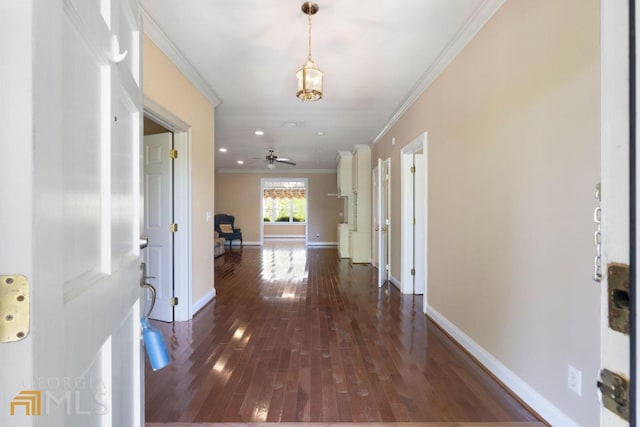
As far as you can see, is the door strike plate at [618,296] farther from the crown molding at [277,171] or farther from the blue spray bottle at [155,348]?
the crown molding at [277,171]

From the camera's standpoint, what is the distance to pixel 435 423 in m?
1.73

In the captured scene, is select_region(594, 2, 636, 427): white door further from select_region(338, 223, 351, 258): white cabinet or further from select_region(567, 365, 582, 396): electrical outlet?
select_region(338, 223, 351, 258): white cabinet

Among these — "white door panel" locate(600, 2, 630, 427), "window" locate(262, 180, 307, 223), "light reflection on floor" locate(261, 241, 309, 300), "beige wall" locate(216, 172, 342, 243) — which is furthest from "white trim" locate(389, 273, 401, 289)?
"window" locate(262, 180, 307, 223)

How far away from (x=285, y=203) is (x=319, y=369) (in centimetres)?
1109

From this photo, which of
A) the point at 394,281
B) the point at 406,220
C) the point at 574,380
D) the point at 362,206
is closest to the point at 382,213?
the point at 406,220

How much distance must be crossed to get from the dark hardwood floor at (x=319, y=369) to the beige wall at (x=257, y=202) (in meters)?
6.69

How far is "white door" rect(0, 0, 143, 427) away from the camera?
0.43 metres

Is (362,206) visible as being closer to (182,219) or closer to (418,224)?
(418,224)

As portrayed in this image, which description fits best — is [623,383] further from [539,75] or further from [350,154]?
[350,154]

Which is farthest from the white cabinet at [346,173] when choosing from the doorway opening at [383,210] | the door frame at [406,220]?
the door frame at [406,220]

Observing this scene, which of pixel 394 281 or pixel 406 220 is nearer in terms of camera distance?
pixel 406 220

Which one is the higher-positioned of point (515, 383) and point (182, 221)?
point (182, 221)

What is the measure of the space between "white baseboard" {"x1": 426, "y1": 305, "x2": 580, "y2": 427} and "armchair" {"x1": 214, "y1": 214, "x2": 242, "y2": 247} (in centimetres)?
804

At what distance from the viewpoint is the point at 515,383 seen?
196 cm
